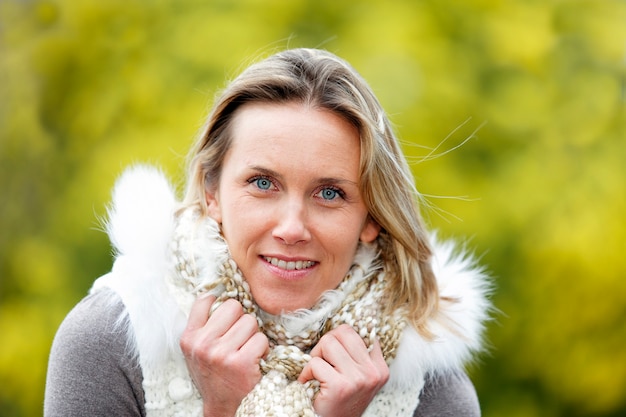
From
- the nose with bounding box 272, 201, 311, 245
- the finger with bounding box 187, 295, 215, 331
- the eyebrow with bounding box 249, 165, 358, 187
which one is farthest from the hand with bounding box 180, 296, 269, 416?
the eyebrow with bounding box 249, 165, 358, 187

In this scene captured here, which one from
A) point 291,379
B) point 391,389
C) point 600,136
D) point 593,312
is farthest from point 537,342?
point 291,379

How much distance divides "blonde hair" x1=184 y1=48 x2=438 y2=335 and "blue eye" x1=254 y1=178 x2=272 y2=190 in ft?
0.60

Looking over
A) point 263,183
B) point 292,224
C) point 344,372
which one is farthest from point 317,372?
point 263,183

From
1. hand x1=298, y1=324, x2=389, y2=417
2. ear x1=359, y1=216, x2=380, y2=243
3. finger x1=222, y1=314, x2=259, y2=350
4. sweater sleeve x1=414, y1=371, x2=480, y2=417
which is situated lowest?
sweater sleeve x1=414, y1=371, x2=480, y2=417

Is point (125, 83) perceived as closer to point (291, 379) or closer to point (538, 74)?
point (538, 74)

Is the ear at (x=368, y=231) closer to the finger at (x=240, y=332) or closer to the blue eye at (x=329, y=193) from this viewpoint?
the blue eye at (x=329, y=193)

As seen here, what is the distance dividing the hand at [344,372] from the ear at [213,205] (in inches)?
17.7

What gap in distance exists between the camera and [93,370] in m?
2.24

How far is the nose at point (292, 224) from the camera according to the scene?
2.25 meters

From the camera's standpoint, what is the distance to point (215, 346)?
2275mm

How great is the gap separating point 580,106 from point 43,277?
281 cm

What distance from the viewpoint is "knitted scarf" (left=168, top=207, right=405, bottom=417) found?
2.28 metres

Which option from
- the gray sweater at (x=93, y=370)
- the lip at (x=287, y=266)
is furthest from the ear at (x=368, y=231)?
the gray sweater at (x=93, y=370)

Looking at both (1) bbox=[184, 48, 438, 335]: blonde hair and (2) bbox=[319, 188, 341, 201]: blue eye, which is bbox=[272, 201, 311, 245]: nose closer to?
(2) bbox=[319, 188, 341, 201]: blue eye
